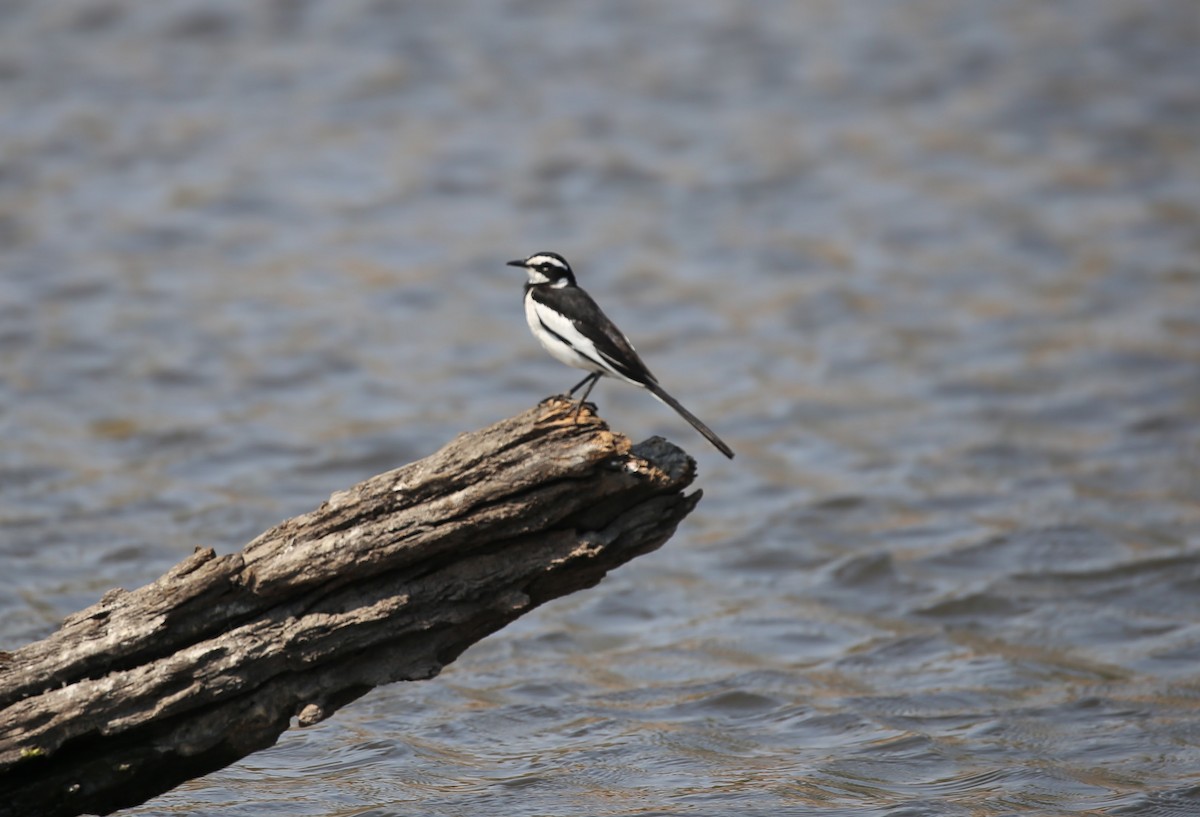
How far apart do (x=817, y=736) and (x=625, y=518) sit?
3.82 meters

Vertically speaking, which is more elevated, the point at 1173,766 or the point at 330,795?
the point at 330,795

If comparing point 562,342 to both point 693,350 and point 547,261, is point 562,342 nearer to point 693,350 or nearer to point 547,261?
point 547,261

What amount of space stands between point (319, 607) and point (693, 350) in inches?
437

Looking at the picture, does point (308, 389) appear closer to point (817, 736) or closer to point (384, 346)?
point (384, 346)

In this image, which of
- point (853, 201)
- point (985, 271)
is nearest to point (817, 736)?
point (985, 271)

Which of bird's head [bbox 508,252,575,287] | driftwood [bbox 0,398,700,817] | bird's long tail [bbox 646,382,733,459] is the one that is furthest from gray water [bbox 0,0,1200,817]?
bird's head [bbox 508,252,575,287]

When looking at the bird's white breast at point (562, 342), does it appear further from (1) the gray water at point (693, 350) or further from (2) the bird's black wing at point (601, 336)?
(1) the gray water at point (693, 350)

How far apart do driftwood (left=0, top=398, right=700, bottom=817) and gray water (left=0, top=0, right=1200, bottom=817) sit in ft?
6.56

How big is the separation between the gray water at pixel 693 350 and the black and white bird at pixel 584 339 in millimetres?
2761

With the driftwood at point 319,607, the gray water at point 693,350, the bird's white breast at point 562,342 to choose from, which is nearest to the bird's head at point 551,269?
the bird's white breast at point 562,342

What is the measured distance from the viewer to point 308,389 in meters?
17.2

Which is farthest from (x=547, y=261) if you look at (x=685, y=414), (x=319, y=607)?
(x=319, y=607)

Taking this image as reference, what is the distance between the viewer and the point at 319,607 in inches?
298

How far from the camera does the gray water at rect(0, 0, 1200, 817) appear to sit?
10.9 meters
